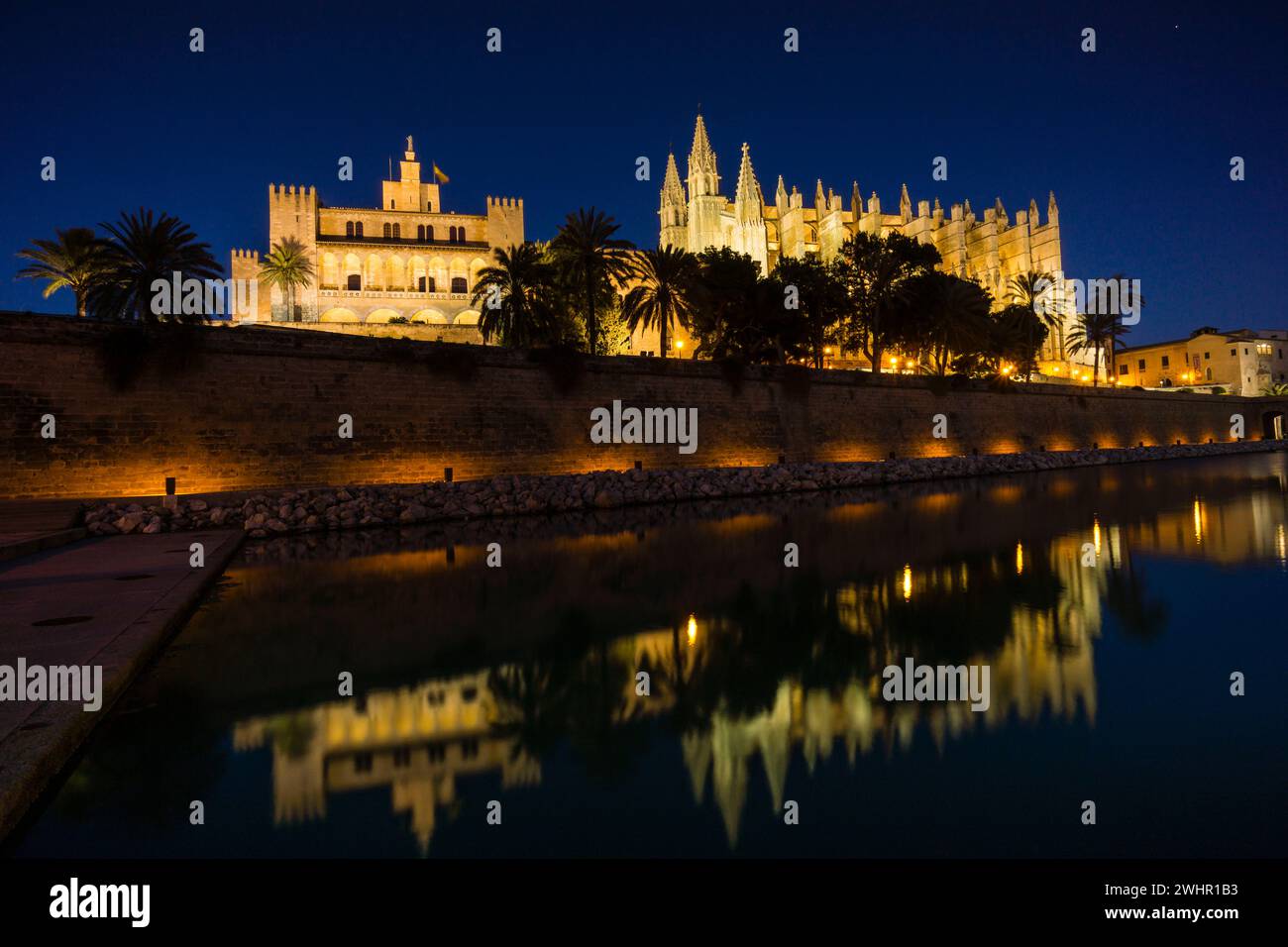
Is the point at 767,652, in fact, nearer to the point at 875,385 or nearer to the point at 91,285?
the point at 91,285

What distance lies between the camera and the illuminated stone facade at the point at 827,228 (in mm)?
71562

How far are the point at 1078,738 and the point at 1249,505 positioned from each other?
1663 centimetres

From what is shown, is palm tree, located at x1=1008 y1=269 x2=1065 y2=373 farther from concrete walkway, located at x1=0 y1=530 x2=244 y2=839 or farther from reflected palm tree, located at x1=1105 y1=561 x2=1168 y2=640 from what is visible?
concrete walkway, located at x1=0 y1=530 x2=244 y2=839

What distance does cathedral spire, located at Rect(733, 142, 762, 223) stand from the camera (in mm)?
71938

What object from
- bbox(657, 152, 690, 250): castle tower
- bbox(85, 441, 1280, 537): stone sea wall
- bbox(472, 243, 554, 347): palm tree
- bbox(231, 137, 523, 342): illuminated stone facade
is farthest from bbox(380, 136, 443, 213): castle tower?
bbox(85, 441, 1280, 537): stone sea wall

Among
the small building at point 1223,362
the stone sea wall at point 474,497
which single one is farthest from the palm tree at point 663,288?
the small building at point 1223,362

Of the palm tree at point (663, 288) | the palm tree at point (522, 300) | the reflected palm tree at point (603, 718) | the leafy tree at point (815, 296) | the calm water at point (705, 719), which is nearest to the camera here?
the calm water at point (705, 719)

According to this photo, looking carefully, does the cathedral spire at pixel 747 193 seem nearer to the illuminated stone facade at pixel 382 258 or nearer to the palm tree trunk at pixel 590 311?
the illuminated stone facade at pixel 382 258

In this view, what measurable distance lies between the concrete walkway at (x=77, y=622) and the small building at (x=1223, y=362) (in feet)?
308

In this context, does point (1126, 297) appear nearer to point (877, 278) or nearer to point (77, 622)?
point (877, 278)

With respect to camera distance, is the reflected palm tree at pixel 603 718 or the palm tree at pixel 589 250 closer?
the reflected palm tree at pixel 603 718

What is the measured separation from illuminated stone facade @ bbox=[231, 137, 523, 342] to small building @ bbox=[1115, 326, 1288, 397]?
72.1 m

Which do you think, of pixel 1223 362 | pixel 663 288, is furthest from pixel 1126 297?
pixel 663 288
